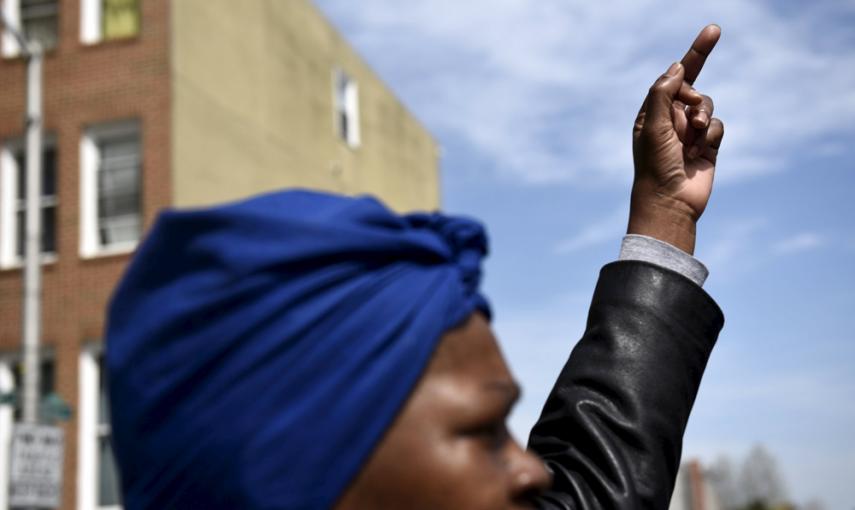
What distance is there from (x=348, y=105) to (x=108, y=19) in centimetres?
640

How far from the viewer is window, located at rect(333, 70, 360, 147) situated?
21.6 m

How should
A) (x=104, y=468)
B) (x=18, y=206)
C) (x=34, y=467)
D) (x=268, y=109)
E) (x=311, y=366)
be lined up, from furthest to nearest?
1. (x=268, y=109)
2. (x=18, y=206)
3. (x=104, y=468)
4. (x=34, y=467)
5. (x=311, y=366)

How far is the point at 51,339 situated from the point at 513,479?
15038mm

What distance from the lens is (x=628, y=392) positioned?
158 cm

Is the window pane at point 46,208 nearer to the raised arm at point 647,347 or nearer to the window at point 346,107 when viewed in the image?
the window at point 346,107

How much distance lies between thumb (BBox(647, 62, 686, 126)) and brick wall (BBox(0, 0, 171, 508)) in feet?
46.5

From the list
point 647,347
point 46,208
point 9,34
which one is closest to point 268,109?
point 9,34

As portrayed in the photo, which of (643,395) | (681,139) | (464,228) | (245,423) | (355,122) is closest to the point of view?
(245,423)

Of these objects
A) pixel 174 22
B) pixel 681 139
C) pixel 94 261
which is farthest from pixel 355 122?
pixel 681 139

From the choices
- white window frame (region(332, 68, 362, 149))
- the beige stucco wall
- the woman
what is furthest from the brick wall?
the woman

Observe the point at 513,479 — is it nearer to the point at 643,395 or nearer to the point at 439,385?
the point at 439,385

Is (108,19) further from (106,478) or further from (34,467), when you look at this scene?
(34,467)

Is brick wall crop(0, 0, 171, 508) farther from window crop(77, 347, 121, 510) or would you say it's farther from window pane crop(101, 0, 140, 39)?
window pane crop(101, 0, 140, 39)

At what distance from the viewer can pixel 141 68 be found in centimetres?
1595
